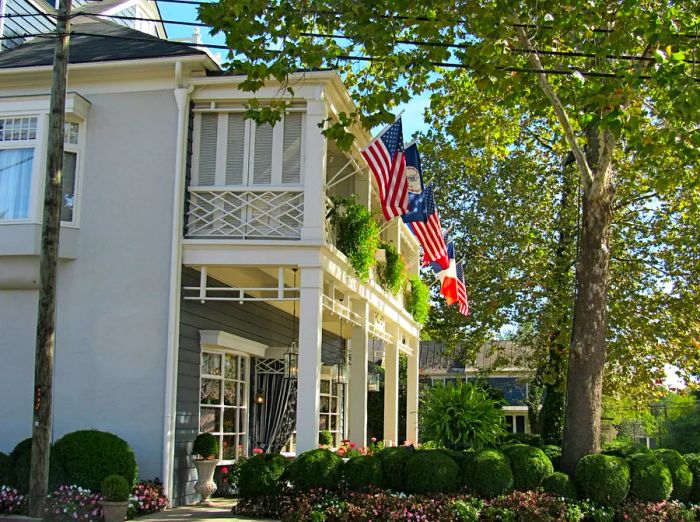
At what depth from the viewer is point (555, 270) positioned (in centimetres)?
2545

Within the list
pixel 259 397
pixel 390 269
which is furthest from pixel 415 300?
pixel 259 397

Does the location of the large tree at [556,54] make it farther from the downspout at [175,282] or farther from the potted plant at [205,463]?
the potted plant at [205,463]

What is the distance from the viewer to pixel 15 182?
13.7m

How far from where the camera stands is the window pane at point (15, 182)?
13.6 m

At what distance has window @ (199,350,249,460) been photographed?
48.7ft

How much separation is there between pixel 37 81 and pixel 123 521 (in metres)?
7.34

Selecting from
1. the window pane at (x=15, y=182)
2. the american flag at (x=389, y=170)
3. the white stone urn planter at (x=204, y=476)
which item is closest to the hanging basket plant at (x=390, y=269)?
the american flag at (x=389, y=170)

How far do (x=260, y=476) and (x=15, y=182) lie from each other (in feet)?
20.5

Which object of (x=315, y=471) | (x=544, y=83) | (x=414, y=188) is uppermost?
(x=544, y=83)

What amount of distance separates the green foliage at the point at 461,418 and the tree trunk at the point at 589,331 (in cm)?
123

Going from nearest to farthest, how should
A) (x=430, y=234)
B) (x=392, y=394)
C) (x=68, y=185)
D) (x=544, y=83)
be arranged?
(x=544, y=83)
(x=68, y=185)
(x=430, y=234)
(x=392, y=394)

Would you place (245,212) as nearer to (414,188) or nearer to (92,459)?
(414,188)

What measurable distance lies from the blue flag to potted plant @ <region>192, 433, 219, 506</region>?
5.26m

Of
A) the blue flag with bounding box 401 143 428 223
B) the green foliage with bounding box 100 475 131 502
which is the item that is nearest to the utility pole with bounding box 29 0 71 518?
the green foliage with bounding box 100 475 131 502
